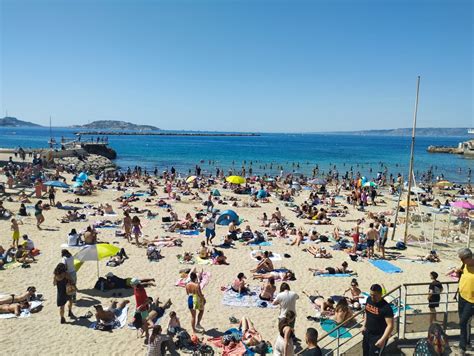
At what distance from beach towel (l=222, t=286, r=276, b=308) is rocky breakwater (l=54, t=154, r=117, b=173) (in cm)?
3176

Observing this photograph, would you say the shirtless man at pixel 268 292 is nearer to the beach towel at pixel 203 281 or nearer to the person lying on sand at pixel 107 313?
the beach towel at pixel 203 281

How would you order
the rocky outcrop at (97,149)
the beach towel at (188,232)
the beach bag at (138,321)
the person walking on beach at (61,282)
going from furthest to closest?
1. the rocky outcrop at (97,149)
2. the beach towel at (188,232)
3. the person walking on beach at (61,282)
4. the beach bag at (138,321)

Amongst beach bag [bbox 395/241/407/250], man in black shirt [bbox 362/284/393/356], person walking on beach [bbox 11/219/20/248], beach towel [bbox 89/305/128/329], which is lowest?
beach towel [bbox 89/305/128/329]

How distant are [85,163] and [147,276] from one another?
3435cm

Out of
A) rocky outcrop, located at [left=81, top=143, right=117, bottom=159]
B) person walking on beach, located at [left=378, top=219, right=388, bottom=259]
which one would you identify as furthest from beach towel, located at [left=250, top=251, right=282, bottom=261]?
rocky outcrop, located at [left=81, top=143, right=117, bottom=159]

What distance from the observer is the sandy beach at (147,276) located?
7434 millimetres

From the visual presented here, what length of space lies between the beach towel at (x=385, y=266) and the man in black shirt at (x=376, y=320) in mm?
7507

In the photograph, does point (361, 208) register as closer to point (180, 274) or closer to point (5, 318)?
point (180, 274)

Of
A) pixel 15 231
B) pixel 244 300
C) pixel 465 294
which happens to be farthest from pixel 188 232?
pixel 465 294

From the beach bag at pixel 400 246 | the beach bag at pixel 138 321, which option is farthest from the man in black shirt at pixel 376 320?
the beach bag at pixel 400 246

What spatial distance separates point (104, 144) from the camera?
54250mm

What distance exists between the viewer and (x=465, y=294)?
520 centimetres

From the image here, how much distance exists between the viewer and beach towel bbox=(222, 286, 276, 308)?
360 inches

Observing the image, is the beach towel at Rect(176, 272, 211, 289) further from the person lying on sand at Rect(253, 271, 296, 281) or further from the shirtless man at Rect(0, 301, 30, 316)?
the shirtless man at Rect(0, 301, 30, 316)
